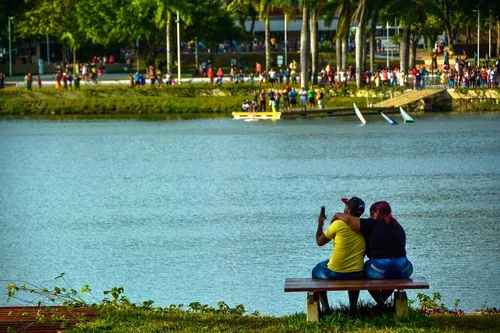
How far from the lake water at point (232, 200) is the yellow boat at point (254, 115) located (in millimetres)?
943

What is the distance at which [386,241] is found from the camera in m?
17.8

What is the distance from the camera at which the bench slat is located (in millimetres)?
16953

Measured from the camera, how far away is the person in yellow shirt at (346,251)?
18.0 m

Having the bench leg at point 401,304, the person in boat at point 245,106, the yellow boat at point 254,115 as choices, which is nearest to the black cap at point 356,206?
the bench leg at point 401,304

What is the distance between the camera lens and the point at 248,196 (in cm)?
4650

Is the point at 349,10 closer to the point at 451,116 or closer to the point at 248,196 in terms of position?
the point at 451,116

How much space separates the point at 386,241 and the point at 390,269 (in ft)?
1.39

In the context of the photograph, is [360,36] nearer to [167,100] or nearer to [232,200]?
[167,100]

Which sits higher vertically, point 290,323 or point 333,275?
point 333,275

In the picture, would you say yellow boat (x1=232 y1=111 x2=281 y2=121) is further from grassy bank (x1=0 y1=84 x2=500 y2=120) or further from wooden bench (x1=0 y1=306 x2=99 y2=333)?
wooden bench (x1=0 y1=306 x2=99 y2=333)

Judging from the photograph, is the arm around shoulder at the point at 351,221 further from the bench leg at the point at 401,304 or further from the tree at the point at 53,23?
the tree at the point at 53,23

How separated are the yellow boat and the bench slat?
218 feet

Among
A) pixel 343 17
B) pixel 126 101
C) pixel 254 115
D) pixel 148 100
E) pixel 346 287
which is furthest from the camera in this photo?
pixel 343 17

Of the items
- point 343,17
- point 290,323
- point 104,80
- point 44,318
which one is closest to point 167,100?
point 343,17
